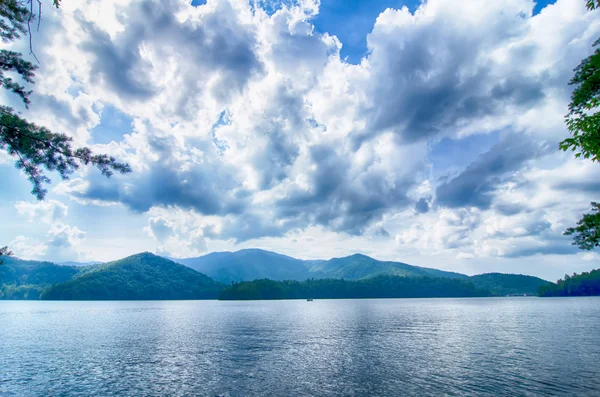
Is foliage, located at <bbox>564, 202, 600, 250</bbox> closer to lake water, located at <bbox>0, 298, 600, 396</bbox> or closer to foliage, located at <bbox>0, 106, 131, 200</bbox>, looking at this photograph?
A: lake water, located at <bbox>0, 298, 600, 396</bbox>

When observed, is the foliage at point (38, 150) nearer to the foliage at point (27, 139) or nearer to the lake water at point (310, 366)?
the foliage at point (27, 139)

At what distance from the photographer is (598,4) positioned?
20.2 metres

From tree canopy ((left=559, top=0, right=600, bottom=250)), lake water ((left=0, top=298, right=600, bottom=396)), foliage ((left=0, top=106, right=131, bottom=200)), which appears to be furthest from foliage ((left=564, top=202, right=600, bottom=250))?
foliage ((left=0, top=106, right=131, bottom=200))

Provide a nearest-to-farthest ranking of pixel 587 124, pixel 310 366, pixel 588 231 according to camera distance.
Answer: pixel 587 124
pixel 588 231
pixel 310 366

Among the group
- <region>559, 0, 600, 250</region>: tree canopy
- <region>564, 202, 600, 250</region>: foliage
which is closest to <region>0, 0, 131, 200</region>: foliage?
<region>559, 0, 600, 250</region>: tree canopy

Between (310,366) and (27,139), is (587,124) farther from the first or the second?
(310,366)

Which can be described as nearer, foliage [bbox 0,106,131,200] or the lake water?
foliage [bbox 0,106,131,200]

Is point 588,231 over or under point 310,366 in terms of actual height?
over

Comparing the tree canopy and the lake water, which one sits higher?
the tree canopy

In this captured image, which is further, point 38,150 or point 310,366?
point 310,366

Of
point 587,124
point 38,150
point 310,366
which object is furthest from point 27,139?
point 310,366

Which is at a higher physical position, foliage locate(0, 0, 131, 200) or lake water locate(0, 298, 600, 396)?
foliage locate(0, 0, 131, 200)

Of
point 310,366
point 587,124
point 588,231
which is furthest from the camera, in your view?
point 310,366

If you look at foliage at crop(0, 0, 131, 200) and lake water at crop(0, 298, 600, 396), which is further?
lake water at crop(0, 298, 600, 396)
